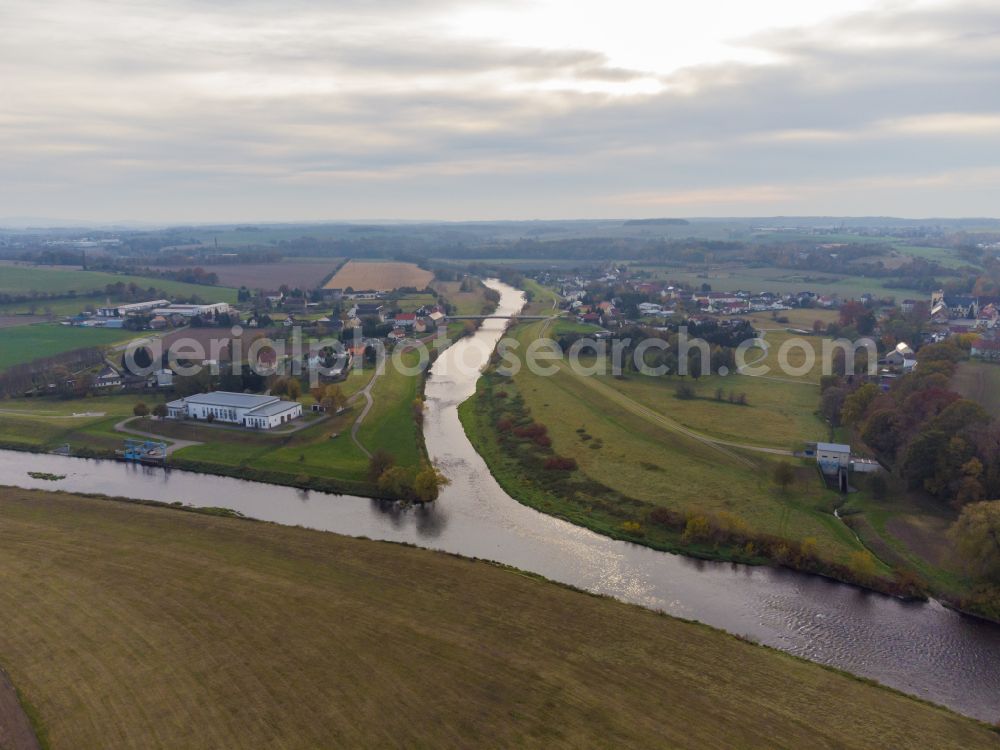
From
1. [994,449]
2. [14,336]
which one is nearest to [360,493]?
[994,449]

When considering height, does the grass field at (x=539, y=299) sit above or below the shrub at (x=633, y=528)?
above

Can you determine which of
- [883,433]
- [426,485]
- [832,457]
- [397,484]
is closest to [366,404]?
[397,484]

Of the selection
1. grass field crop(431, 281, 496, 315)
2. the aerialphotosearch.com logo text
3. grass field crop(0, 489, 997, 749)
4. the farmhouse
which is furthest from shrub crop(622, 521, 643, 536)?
grass field crop(431, 281, 496, 315)

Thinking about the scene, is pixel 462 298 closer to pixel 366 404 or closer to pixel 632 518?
pixel 366 404

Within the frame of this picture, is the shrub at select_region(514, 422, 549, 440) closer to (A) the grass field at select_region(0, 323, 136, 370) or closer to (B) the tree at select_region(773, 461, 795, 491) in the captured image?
(B) the tree at select_region(773, 461, 795, 491)

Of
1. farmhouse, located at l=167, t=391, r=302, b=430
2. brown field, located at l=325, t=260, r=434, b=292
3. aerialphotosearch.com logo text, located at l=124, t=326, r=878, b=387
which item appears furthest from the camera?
brown field, located at l=325, t=260, r=434, b=292

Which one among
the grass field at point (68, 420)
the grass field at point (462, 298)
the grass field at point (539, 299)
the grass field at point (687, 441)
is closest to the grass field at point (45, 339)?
the grass field at point (68, 420)

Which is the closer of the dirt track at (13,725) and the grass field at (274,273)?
the dirt track at (13,725)

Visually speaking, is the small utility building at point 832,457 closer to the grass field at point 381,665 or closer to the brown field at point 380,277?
the grass field at point 381,665
